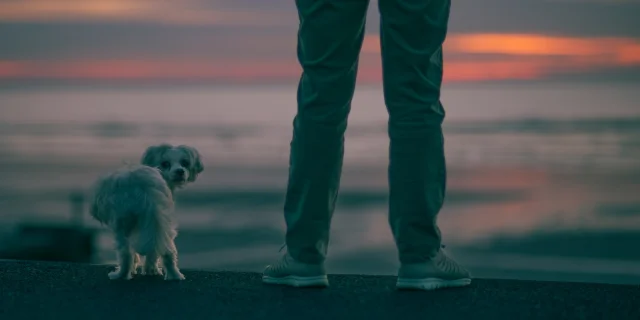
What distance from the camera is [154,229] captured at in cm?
462

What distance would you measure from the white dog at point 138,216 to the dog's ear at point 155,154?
0.41 m

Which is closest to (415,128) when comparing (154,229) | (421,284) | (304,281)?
(421,284)

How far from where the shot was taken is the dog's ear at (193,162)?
17.2 feet

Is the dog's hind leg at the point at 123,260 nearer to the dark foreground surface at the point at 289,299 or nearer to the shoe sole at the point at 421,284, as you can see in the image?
the dark foreground surface at the point at 289,299

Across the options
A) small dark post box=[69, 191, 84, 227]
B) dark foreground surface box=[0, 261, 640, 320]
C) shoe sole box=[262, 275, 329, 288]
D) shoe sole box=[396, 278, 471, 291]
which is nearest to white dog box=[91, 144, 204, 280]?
dark foreground surface box=[0, 261, 640, 320]

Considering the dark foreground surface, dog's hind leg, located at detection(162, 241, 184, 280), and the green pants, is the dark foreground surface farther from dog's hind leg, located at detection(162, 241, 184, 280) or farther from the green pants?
the green pants

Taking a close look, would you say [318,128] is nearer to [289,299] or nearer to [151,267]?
[289,299]

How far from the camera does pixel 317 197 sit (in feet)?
13.3

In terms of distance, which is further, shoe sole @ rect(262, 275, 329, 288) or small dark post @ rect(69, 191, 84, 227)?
small dark post @ rect(69, 191, 84, 227)

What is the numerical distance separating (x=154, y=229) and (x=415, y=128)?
1.34 m

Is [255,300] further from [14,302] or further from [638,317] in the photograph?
[638,317]

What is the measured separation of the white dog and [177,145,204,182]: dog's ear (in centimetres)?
47

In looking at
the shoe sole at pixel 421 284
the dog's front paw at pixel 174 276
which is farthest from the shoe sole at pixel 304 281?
the dog's front paw at pixel 174 276

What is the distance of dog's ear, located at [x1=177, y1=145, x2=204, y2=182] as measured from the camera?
A: 17.2 ft
